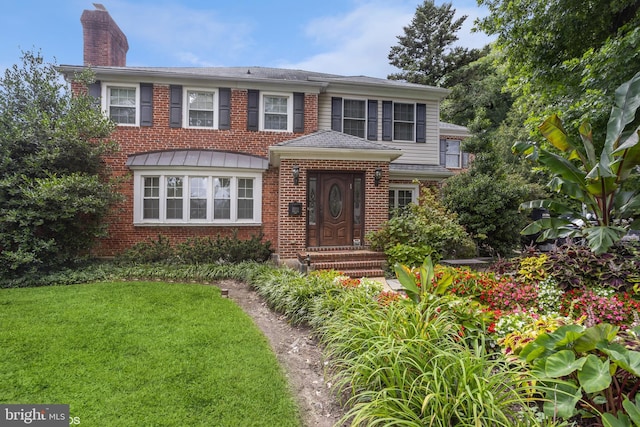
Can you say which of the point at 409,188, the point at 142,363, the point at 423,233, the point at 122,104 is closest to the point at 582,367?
the point at 142,363

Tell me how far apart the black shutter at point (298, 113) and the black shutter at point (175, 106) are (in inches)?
148

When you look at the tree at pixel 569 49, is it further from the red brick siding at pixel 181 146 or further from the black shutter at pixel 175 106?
the black shutter at pixel 175 106

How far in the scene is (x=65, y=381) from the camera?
3.02 meters

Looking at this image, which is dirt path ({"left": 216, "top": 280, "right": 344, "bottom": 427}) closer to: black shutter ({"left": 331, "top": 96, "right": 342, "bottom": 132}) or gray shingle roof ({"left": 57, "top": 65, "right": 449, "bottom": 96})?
black shutter ({"left": 331, "top": 96, "right": 342, "bottom": 132})

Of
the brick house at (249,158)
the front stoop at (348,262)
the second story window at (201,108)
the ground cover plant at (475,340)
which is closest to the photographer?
the ground cover plant at (475,340)

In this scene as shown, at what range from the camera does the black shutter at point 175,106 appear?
32.9ft

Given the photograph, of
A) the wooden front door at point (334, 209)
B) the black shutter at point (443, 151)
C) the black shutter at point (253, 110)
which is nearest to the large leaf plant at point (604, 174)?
the wooden front door at point (334, 209)

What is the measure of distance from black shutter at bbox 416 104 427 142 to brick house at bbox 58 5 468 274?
2.23ft

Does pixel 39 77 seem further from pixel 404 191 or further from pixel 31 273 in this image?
pixel 404 191

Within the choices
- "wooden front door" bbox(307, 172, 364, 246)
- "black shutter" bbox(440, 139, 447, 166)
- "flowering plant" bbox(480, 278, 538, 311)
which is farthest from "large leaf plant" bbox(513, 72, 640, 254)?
"black shutter" bbox(440, 139, 447, 166)

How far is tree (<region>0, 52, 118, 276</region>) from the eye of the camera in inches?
285

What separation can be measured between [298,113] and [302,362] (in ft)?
28.9

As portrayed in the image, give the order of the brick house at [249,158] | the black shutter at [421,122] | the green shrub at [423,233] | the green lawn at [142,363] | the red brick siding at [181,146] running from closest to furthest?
the green lawn at [142,363]
the green shrub at [423,233]
the brick house at [249,158]
the red brick siding at [181,146]
the black shutter at [421,122]

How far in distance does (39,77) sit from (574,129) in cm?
1320
